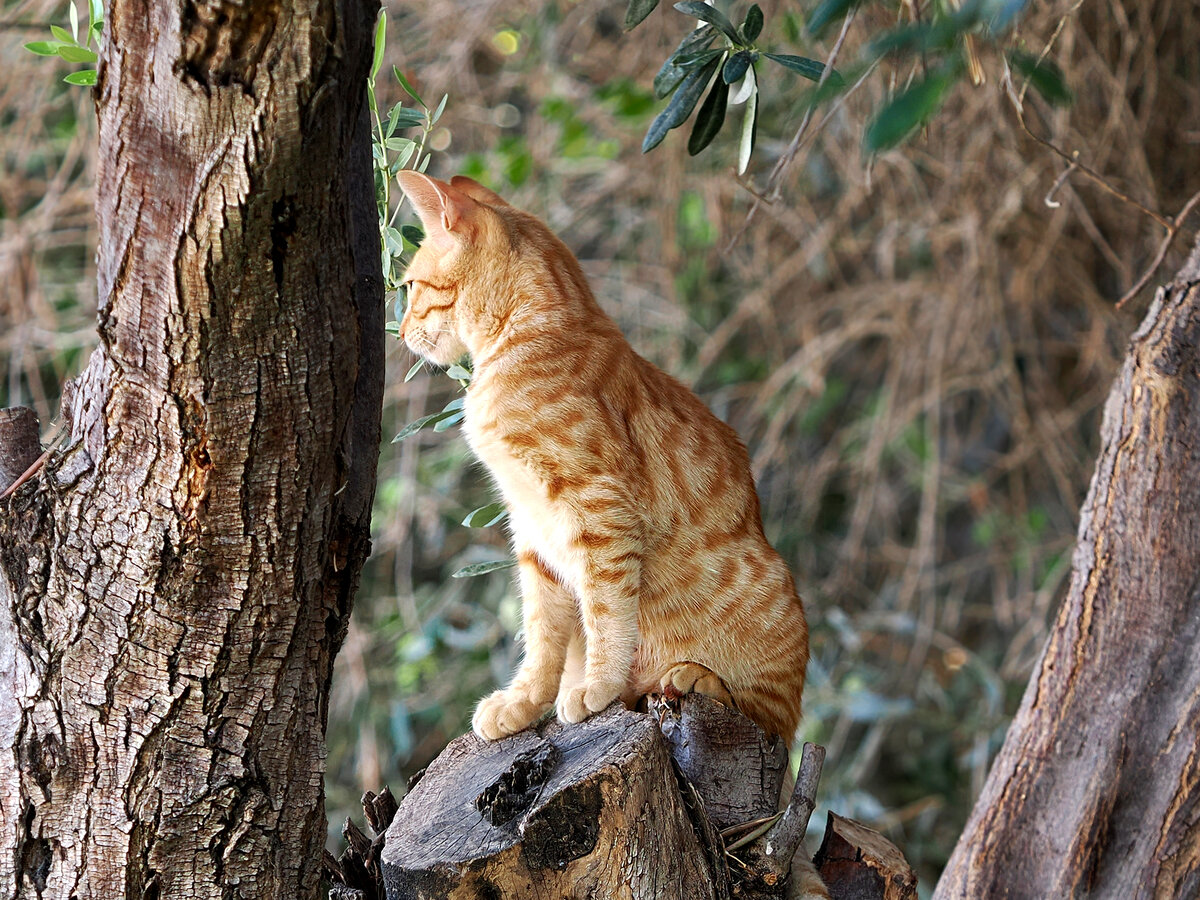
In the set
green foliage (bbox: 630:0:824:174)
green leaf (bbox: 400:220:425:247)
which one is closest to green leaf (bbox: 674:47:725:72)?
green foliage (bbox: 630:0:824:174)

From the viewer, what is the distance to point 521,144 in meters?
2.76

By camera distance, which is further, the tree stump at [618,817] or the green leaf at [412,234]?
the green leaf at [412,234]

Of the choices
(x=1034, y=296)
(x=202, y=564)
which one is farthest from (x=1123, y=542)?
(x=1034, y=296)

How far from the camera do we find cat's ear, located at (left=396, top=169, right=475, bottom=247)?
53.8 inches

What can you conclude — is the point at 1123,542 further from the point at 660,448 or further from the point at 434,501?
the point at 434,501

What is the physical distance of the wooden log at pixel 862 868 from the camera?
117cm

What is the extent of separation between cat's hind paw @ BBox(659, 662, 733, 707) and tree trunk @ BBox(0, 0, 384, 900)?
445mm

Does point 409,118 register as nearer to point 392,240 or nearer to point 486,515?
point 392,240

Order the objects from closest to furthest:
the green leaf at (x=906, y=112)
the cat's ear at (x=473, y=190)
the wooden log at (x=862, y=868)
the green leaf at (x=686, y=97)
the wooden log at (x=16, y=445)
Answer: the green leaf at (x=906, y=112), the wooden log at (x=16, y=445), the wooden log at (x=862, y=868), the green leaf at (x=686, y=97), the cat's ear at (x=473, y=190)

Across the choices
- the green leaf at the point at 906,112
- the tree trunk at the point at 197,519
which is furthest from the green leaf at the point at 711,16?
the green leaf at the point at 906,112

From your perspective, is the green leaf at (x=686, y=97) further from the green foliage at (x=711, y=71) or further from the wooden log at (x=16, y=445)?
the wooden log at (x=16, y=445)

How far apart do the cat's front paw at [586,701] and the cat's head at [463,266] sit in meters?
0.50

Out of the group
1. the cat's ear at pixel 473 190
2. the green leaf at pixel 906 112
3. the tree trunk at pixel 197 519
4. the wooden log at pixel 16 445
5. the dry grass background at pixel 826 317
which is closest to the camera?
the green leaf at pixel 906 112

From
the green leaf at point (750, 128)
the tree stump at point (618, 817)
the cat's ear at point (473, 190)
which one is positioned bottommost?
the tree stump at point (618, 817)
